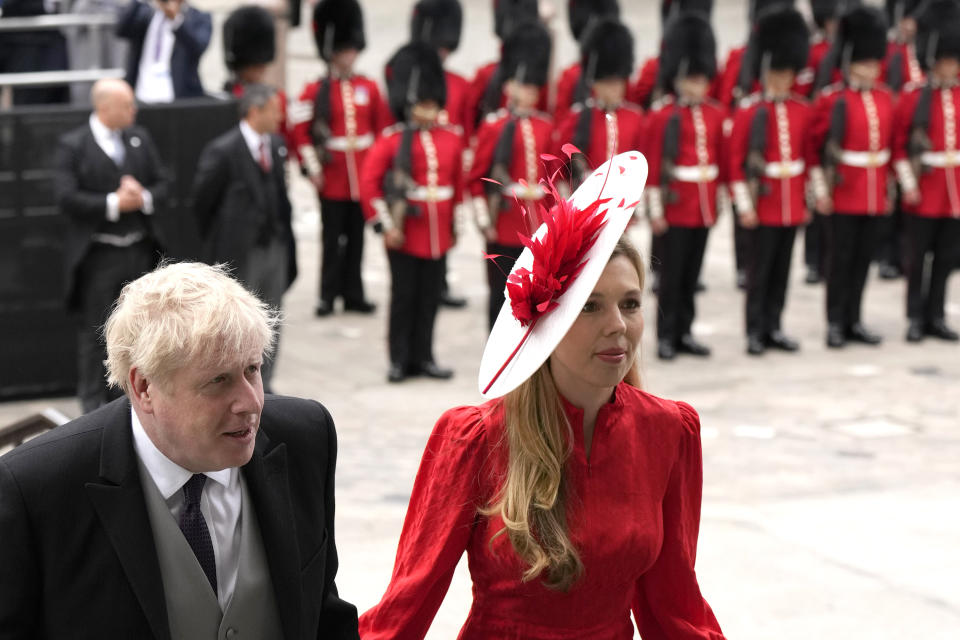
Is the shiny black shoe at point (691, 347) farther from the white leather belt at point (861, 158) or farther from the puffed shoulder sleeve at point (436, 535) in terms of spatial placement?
the puffed shoulder sleeve at point (436, 535)

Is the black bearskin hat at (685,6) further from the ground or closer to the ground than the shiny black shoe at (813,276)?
further from the ground

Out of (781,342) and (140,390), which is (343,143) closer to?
(781,342)

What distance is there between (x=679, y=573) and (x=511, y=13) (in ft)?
35.4

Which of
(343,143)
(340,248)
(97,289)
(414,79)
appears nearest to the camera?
(97,289)

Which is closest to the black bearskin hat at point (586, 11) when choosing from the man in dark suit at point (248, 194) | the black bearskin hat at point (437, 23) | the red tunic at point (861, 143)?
the black bearskin hat at point (437, 23)

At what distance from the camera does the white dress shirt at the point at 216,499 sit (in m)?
2.55

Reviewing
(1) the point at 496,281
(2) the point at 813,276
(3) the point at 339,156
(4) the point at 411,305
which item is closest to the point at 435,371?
(4) the point at 411,305

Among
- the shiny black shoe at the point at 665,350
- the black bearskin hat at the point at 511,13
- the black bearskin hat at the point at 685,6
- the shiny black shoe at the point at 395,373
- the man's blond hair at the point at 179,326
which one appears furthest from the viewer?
the black bearskin hat at the point at 685,6

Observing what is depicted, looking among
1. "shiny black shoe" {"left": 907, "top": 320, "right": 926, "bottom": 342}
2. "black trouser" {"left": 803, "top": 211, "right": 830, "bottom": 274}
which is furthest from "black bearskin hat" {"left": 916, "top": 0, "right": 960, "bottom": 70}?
"black trouser" {"left": 803, "top": 211, "right": 830, "bottom": 274}

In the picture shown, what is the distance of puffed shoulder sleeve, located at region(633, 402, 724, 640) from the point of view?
10.2 feet

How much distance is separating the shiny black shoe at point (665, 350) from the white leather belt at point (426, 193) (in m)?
1.73

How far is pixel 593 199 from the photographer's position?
3.01 metres

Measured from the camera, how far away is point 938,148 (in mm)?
10195

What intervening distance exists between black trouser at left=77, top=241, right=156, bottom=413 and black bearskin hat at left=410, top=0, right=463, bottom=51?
506 cm
